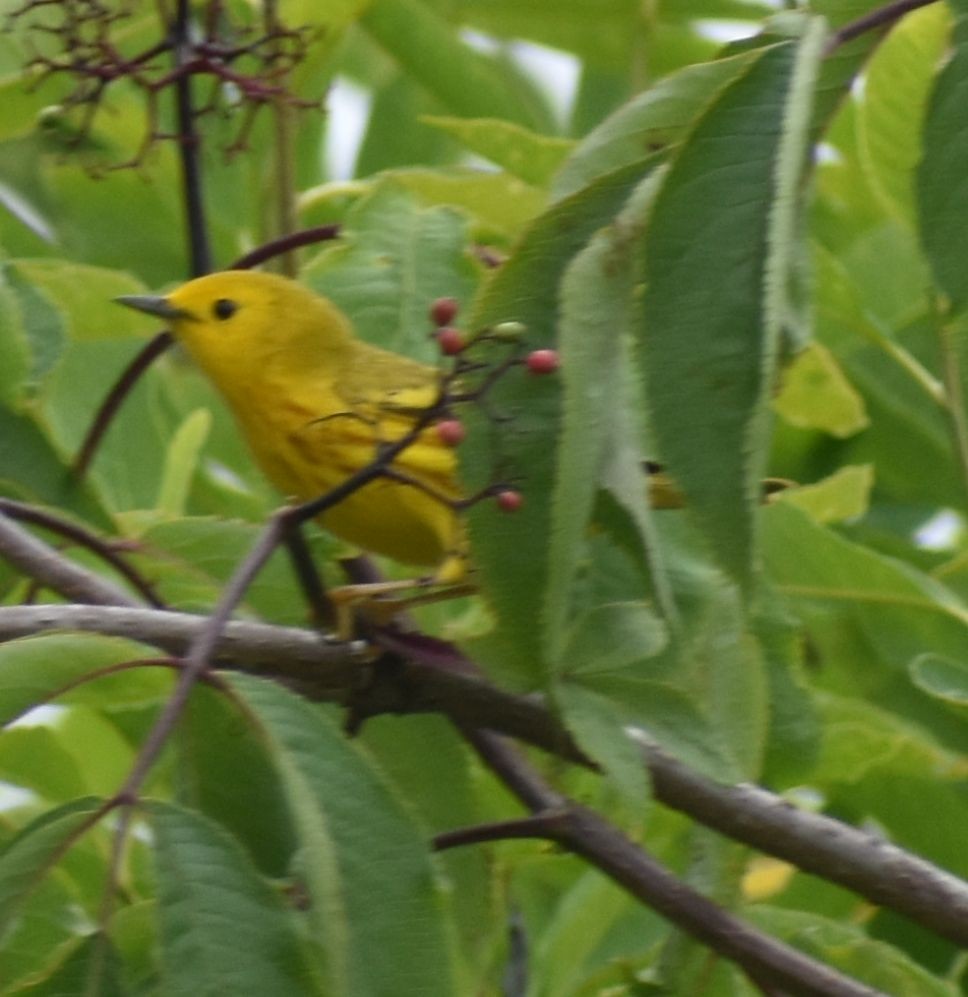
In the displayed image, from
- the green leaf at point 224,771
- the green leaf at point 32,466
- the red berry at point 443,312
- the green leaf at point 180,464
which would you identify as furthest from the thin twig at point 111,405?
the red berry at point 443,312

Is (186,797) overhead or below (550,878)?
overhead

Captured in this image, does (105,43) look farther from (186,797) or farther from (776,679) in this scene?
(776,679)

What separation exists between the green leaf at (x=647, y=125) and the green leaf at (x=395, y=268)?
663 mm

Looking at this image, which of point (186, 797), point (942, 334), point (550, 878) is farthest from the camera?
point (550, 878)

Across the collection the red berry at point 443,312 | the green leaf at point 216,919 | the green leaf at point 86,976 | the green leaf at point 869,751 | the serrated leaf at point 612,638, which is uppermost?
the red berry at point 443,312

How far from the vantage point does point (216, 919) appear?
1.00m

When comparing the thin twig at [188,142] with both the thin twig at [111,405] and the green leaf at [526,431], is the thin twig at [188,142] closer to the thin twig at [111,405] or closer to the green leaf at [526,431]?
the thin twig at [111,405]

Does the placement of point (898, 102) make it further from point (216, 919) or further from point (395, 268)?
point (216, 919)

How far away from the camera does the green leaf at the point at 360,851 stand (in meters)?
1.00

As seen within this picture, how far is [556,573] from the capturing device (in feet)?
3.01

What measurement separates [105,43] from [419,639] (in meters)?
0.54

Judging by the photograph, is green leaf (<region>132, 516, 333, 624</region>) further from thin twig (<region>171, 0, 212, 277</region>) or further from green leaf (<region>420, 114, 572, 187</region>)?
green leaf (<region>420, 114, 572, 187</region>)

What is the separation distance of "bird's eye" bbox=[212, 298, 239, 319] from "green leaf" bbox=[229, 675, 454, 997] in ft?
2.81

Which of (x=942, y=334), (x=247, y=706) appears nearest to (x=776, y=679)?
(x=942, y=334)
